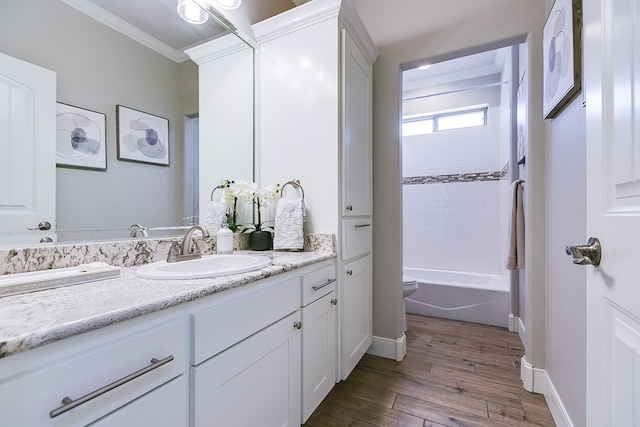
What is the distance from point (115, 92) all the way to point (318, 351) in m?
1.43

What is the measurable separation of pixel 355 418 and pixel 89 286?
1.33 meters

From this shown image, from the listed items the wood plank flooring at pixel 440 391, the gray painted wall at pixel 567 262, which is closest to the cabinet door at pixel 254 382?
Result: the wood plank flooring at pixel 440 391

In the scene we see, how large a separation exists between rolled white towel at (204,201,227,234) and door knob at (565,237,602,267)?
1484mm

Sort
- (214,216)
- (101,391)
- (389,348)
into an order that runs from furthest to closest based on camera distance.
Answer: (389,348) → (214,216) → (101,391)

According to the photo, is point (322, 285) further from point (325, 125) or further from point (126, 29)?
point (126, 29)

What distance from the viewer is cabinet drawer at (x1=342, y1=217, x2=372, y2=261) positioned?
1606 millimetres

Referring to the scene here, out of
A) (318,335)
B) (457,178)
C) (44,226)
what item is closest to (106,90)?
(44,226)

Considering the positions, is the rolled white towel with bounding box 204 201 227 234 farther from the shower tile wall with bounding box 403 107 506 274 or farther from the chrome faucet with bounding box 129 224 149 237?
the shower tile wall with bounding box 403 107 506 274

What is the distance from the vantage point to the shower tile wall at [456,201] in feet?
10.7

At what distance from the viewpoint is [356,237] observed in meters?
1.75

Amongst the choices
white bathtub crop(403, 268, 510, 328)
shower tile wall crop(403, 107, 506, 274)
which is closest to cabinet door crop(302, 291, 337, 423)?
white bathtub crop(403, 268, 510, 328)

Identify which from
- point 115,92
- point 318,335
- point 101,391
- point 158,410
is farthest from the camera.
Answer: point 318,335

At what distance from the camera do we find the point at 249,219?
5.92ft

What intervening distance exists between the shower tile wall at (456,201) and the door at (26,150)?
11.5 ft
